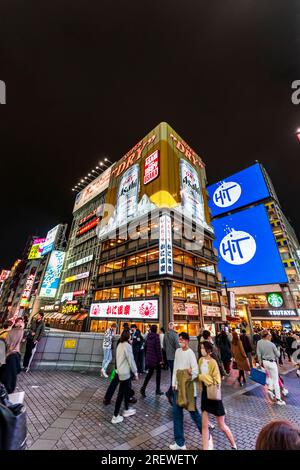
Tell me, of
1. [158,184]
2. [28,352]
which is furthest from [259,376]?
[158,184]

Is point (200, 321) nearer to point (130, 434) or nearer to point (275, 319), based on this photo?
point (130, 434)

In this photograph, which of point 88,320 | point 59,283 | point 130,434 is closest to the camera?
point 130,434

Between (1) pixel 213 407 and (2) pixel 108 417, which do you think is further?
(2) pixel 108 417

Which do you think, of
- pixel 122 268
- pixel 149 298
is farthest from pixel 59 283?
pixel 149 298

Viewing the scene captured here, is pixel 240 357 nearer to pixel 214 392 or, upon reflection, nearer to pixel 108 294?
pixel 214 392

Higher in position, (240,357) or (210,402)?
(240,357)

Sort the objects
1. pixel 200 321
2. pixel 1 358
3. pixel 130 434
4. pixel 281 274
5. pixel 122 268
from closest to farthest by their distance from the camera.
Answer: pixel 130 434, pixel 1 358, pixel 200 321, pixel 122 268, pixel 281 274

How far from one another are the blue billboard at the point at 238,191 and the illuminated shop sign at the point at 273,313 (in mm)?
25446

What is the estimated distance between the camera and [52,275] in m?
43.6

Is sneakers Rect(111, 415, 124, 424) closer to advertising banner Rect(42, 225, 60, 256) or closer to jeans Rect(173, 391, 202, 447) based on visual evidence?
jeans Rect(173, 391, 202, 447)

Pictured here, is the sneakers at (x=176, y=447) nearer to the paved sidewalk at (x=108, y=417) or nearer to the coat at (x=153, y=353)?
the paved sidewalk at (x=108, y=417)

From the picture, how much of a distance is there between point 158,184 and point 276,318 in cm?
3672

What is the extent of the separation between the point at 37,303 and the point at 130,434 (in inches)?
1928

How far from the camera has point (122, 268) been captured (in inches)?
995
